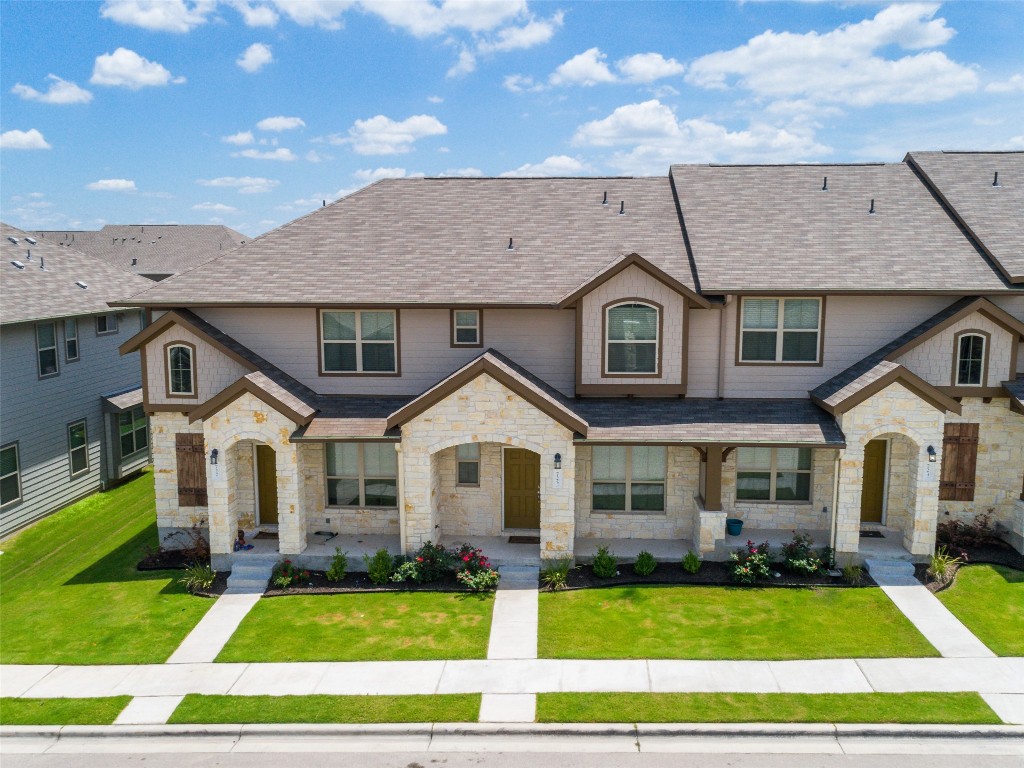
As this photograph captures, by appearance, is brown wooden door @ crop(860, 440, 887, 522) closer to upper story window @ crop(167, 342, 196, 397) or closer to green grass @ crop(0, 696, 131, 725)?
green grass @ crop(0, 696, 131, 725)

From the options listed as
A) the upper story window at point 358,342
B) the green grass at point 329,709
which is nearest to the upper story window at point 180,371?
the upper story window at point 358,342

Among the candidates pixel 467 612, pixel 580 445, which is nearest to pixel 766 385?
→ pixel 580 445

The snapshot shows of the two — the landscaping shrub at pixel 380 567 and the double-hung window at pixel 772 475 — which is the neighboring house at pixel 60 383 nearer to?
the landscaping shrub at pixel 380 567

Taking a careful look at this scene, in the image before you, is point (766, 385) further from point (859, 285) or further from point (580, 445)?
point (580, 445)

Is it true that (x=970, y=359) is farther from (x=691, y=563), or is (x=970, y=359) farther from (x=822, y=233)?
(x=691, y=563)

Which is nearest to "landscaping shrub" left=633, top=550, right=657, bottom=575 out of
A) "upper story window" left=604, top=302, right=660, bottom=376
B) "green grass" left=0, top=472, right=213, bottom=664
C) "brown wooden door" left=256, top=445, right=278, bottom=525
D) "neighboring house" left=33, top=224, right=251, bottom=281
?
"upper story window" left=604, top=302, right=660, bottom=376

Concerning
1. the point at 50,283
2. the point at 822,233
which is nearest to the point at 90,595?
the point at 50,283
